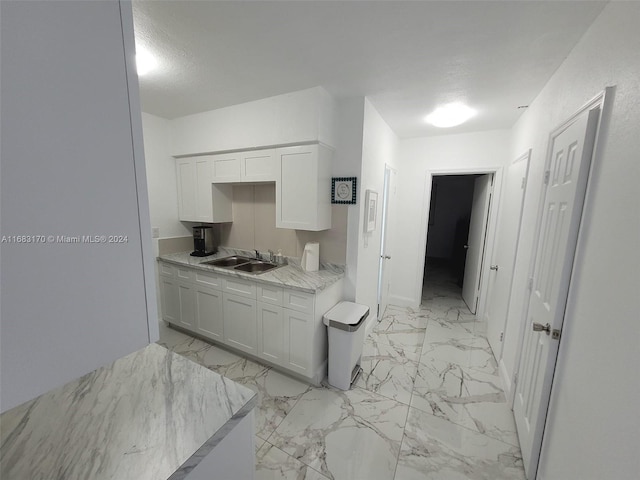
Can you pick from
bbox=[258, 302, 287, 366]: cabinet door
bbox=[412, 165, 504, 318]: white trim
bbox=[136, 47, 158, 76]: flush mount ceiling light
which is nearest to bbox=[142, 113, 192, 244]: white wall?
bbox=[136, 47, 158, 76]: flush mount ceiling light

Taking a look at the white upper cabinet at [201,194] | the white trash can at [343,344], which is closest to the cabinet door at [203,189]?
the white upper cabinet at [201,194]

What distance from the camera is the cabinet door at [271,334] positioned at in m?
2.28

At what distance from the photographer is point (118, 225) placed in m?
0.49

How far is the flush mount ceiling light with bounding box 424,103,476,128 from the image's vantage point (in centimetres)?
248

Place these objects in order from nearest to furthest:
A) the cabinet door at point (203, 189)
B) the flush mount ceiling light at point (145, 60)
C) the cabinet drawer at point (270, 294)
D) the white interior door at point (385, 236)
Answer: the flush mount ceiling light at point (145, 60) → the cabinet drawer at point (270, 294) → the cabinet door at point (203, 189) → the white interior door at point (385, 236)

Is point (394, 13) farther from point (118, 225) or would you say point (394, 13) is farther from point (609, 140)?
point (118, 225)

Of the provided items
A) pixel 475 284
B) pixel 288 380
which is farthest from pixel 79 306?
pixel 475 284

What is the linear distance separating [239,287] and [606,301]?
2399 millimetres

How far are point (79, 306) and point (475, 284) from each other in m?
4.06

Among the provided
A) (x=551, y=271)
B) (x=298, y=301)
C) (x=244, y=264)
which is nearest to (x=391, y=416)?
(x=298, y=301)

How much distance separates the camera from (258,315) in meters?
2.39

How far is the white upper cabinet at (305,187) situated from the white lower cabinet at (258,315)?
0.66 m

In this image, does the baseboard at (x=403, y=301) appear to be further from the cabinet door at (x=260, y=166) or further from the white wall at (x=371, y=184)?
the cabinet door at (x=260, y=166)

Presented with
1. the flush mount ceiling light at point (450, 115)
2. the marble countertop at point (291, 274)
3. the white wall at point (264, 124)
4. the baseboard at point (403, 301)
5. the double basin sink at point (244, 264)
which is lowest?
the baseboard at point (403, 301)
